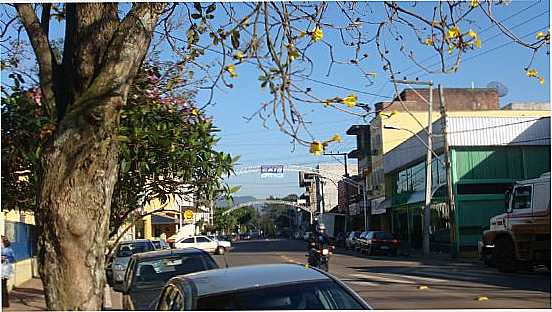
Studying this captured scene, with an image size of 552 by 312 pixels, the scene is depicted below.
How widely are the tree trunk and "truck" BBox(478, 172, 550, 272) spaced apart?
53.4 feet

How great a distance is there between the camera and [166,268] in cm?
1159

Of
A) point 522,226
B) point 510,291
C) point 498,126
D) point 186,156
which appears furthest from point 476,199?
point 186,156

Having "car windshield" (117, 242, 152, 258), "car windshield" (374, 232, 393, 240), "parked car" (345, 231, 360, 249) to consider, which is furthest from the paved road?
"parked car" (345, 231, 360, 249)

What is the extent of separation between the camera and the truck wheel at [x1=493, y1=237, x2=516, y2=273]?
2284cm

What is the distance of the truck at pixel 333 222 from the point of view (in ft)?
216

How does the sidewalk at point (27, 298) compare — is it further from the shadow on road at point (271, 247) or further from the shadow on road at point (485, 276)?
the shadow on road at point (271, 247)

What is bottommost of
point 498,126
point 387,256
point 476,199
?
point 387,256

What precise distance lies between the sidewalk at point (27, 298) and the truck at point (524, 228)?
484 inches

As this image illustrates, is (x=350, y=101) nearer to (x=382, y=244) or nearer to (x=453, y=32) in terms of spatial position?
(x=453, y=32)

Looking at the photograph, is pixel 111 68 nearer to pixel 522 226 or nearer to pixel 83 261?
pixel 83 261

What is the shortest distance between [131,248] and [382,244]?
58.7 feet

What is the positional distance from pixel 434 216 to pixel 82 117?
33704 mm

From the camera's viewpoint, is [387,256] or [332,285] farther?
[387,256]

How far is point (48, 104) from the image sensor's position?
5.95 metres
